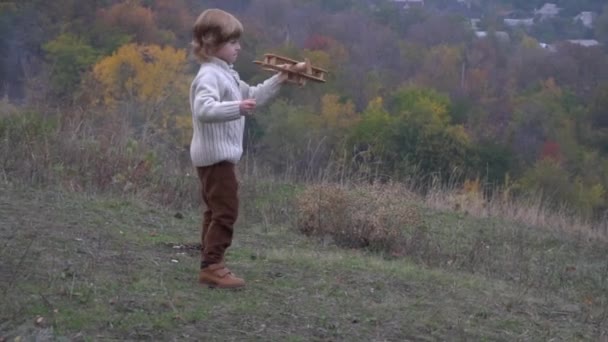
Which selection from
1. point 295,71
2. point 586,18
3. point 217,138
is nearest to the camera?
point 217,138

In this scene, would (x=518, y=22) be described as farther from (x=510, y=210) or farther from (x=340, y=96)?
(x=510, y=210)

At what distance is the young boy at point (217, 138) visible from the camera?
4840mm

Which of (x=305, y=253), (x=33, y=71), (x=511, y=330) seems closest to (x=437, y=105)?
(x=33, y=71)

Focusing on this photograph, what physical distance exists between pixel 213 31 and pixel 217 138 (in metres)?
0.48

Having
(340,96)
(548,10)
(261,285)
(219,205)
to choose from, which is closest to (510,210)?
(261,285)

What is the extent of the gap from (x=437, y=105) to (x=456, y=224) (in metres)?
13.3

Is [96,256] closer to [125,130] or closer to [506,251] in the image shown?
[506,251]

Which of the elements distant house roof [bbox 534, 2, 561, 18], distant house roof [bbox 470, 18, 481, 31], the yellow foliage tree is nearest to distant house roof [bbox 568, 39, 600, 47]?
distant house roof [bbox 534, 2, 561, 18]

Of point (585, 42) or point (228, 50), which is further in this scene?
point (585, 42)

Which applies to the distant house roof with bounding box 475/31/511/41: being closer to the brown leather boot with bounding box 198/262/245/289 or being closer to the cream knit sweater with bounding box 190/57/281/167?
the cream knit sweater with bounding box 190/57/281/167

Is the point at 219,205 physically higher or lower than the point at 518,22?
lower

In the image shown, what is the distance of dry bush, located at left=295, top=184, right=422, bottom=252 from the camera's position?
6.87 meters

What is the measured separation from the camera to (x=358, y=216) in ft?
22.6

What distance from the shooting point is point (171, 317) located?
4.33 meters
